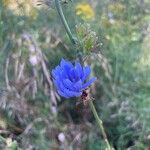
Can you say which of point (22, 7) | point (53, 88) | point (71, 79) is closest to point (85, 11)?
point (22, 7)

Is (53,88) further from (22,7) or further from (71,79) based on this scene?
(71,79)

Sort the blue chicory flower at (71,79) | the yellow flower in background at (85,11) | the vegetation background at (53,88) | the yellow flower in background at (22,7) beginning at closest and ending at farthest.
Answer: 1. the blue chicory flower at (71,79)
2. the vegetation background at (53,88)
3. the yellow flower in background at (22,7)
4. the yellow flower in background at (85,11)

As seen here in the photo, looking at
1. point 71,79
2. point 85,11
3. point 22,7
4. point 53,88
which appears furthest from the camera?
point 85,11

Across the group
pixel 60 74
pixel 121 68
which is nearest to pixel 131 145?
pixel 121 68

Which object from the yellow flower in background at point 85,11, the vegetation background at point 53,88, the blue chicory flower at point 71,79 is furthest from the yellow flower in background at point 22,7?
the blue chicory flower at point 71,79

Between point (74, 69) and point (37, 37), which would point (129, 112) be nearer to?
point (37, 37)

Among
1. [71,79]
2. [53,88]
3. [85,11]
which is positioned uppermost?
[71,79]

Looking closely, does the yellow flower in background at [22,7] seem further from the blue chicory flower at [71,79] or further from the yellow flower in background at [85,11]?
the blue chicory flower at [71,79]

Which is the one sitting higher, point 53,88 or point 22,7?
point 22,7
